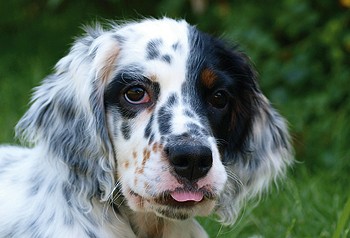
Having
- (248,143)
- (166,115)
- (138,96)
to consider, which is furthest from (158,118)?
(248,143)

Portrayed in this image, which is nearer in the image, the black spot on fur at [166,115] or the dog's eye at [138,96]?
the black spot on fur at [166,115]

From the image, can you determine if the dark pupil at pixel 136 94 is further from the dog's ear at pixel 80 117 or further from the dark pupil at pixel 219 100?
the dark pupil at pixel 219 100

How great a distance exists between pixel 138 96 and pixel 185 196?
1.72ft

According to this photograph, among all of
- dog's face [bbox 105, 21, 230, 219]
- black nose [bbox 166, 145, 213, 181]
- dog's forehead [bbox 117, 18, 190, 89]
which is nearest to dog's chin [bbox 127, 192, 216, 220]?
dog's face [bbox 105, 21, 230, 219]

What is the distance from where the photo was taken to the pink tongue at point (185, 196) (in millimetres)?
3531

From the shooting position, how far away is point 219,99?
394 centimetres

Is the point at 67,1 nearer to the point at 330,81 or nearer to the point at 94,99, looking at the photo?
the point at 330,81

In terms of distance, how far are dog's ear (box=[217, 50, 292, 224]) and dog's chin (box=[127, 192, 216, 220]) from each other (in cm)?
53

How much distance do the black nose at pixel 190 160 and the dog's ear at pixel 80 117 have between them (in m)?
0.44

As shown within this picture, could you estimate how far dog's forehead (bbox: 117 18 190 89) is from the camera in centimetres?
377

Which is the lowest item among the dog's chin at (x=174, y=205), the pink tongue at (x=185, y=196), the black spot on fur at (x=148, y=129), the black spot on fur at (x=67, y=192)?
the black spot on fur at (x=67, y=192)

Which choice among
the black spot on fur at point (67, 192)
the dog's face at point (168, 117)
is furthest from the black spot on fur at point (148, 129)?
the black spot on fur at point (67, 192)

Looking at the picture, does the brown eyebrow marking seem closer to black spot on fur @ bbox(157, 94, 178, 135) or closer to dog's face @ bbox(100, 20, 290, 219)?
dog's face @ bbox(100, 20, 290, 219)

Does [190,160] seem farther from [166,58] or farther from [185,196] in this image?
[166,58]
